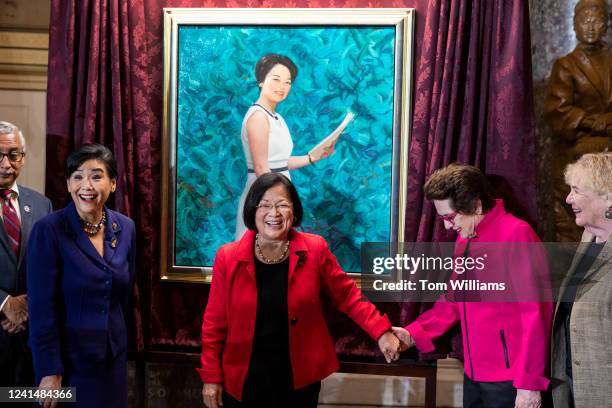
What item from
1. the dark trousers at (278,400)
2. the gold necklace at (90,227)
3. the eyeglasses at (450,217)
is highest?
the eyeglasses at (450,217)

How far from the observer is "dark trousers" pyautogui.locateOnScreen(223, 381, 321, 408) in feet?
7.90

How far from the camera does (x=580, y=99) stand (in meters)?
3.34

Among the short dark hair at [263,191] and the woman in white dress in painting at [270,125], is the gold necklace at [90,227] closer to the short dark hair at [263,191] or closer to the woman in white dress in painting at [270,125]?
the short dark hair at [263,191]

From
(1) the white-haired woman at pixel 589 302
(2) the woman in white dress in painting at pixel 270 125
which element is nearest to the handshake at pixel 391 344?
(1) the white-haired woman at pixel 589 302

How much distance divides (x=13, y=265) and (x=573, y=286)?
6.81 ft

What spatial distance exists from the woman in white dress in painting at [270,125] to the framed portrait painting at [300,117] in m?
0.03

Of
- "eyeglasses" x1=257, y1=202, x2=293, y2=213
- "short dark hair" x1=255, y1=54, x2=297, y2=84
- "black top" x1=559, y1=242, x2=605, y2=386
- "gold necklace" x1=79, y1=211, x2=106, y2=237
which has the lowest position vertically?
"black top" x1=559, y1=242, x2=605, y2=386

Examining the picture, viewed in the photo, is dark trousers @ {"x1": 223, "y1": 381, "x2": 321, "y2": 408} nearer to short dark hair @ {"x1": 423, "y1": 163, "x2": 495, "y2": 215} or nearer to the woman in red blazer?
the woman in red blazer

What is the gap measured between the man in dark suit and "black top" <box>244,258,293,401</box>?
928 millimetres

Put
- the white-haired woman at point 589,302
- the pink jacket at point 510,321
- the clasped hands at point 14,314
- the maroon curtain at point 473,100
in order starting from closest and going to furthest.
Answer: the white-haired woman at point 589,302
the pink jacket at point 510,321
the clasped hands at point 14,314
the maroon curtain at point 473,100

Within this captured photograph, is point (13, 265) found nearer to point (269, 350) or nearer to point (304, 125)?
point (269, 350)

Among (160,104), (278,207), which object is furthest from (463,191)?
(160,104)

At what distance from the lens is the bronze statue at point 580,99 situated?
3264mm

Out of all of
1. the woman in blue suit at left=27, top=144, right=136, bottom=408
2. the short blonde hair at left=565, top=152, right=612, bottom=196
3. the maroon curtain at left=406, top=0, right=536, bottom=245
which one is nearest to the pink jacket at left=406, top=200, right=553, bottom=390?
the short blonde hair at left=565, top=152, right=612, bottom=196
